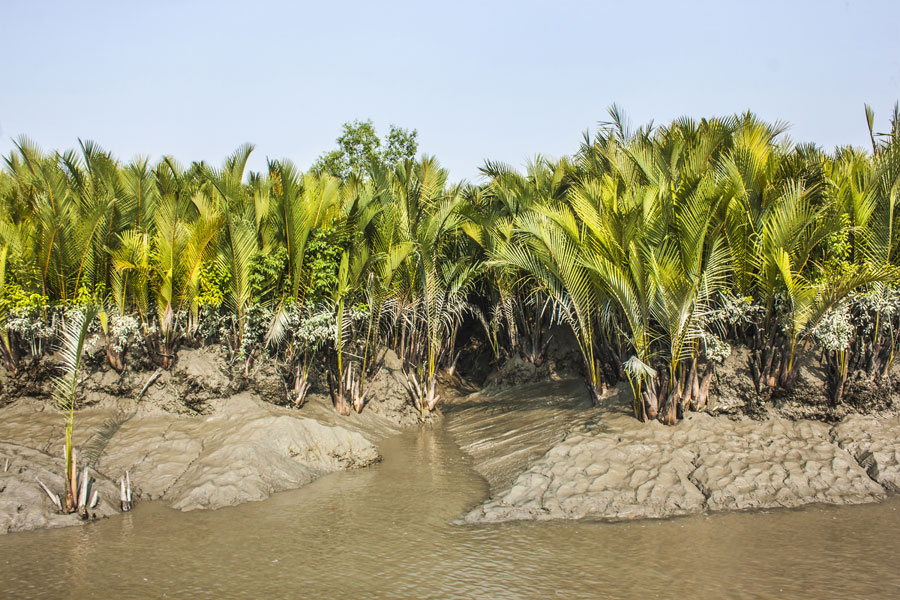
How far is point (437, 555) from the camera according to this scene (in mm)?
6219

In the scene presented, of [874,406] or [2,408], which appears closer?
[874,406]

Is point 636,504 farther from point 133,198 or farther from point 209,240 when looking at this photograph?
point 133,198

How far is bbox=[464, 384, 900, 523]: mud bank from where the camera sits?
7.26 metres

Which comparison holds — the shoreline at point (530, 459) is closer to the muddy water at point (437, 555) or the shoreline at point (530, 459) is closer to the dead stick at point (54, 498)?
the dead stick at point (54, 498)

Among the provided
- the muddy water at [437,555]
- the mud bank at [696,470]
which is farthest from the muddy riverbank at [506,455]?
the muddy water at [437,555]

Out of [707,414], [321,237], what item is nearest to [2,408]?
[321,237]

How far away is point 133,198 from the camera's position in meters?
10.6

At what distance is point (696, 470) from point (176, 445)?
658cm

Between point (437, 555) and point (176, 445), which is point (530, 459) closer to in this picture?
point (437, 555)

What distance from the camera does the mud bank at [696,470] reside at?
7262mm

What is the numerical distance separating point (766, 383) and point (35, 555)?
8528mm

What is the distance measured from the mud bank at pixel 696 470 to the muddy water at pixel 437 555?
0.28 m

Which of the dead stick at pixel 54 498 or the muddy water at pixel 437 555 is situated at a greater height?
the dead stick at pixel 54 498

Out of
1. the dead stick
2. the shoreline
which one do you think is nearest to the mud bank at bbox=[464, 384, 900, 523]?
the shoreline
